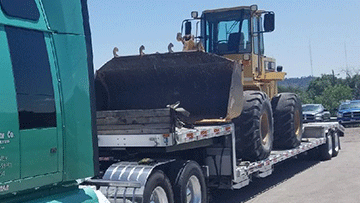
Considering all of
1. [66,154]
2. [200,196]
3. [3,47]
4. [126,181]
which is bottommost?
[200,196]

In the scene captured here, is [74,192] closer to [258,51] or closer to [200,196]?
[200,196]

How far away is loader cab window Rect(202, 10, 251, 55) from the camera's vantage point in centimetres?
1275

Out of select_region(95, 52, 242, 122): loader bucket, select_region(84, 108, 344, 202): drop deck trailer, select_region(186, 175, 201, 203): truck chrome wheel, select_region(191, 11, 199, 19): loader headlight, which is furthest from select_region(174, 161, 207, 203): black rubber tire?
select_region(191, 11, 199, 19): loader headlight

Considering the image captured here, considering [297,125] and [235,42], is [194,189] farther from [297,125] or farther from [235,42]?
[297,125]

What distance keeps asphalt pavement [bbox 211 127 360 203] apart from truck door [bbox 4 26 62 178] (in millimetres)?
6444

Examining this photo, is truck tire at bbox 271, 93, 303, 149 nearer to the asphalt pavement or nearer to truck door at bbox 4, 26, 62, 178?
the asphalt pavement

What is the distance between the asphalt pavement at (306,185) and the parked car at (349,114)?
15.0m

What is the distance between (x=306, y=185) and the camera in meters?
11.9

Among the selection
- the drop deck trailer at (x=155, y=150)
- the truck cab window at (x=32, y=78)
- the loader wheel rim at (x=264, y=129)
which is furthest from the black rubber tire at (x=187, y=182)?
the truck cab window at (x=32, y=78)

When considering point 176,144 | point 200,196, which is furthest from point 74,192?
point 200,196

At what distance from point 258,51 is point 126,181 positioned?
23.4 ft

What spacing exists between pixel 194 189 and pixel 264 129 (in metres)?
3.58

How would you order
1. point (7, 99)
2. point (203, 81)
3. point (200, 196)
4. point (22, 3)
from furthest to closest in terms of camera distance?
point (203, 81), point (200, 196), point (22, 3), point (7, 99)

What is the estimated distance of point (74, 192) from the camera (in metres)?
4.96
